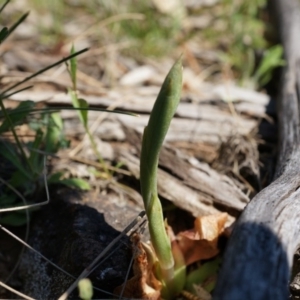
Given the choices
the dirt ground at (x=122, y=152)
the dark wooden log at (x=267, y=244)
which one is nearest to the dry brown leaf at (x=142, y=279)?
the dirt ground at (x=122, y=152)

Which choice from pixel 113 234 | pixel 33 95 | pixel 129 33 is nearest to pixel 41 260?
pixel 113 234

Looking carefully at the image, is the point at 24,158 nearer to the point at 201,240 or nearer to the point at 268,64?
the point at 201,240

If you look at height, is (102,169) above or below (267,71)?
below

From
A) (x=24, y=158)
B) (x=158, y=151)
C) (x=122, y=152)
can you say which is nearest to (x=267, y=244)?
(x=158, y=151)

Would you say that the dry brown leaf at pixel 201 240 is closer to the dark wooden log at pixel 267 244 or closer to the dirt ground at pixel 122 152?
the dirt ground at pixel 122 152

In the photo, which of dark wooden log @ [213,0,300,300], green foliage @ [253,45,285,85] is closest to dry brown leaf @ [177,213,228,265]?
dark wooden log @ [213,0,300,300]

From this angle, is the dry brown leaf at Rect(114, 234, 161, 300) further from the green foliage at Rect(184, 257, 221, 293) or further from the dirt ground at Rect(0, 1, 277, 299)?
the green foliage at Rect(184, 257, 221, 293)

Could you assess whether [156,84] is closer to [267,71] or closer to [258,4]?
[267,71]
